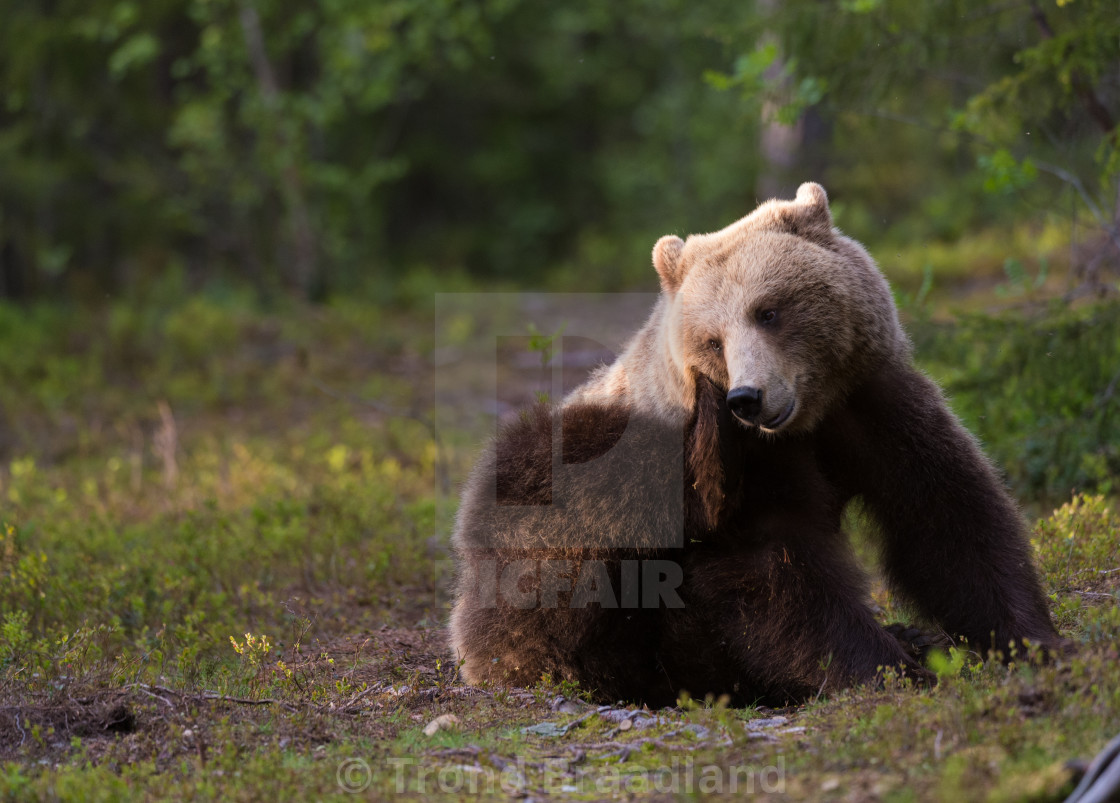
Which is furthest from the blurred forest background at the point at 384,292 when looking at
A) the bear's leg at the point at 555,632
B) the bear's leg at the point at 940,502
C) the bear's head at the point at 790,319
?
the bear's head at the point at 790,319

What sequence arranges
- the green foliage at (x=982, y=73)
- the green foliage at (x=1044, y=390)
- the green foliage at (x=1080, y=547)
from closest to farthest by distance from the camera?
the green foliage at (x=1080, y=547) < the green foliage at (x=982, y=73) < the green foliage at (x=1044, y=390)

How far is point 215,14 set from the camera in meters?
15.2

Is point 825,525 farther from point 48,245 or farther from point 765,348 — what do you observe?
point 48,245

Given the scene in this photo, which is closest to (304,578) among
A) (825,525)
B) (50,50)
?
(825,525)

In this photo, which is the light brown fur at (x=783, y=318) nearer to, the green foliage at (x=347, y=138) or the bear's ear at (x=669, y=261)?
the bear's ear at (x=669, y=261)

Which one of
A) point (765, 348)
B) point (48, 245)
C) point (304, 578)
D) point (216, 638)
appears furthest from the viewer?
point (48, 245)

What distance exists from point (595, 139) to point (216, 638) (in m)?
18.9

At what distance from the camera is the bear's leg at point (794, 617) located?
4301 millimetres

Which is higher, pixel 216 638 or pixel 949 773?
pixel 949 773

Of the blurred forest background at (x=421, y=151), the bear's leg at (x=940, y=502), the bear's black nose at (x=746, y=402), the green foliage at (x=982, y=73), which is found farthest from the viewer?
the blurred forest background at (x=421, y=151)

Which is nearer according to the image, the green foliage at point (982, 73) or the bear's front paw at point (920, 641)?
the bear's front paw at point (920, 641)

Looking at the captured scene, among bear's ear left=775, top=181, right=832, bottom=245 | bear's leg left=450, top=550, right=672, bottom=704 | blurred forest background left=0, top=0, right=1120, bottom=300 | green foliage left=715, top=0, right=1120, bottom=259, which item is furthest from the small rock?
blurred forest background left=0, top=0, right=1120, bottom=300

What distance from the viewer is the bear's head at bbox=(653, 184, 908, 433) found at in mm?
4324

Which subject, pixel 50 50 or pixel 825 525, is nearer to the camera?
pixel 825 525
